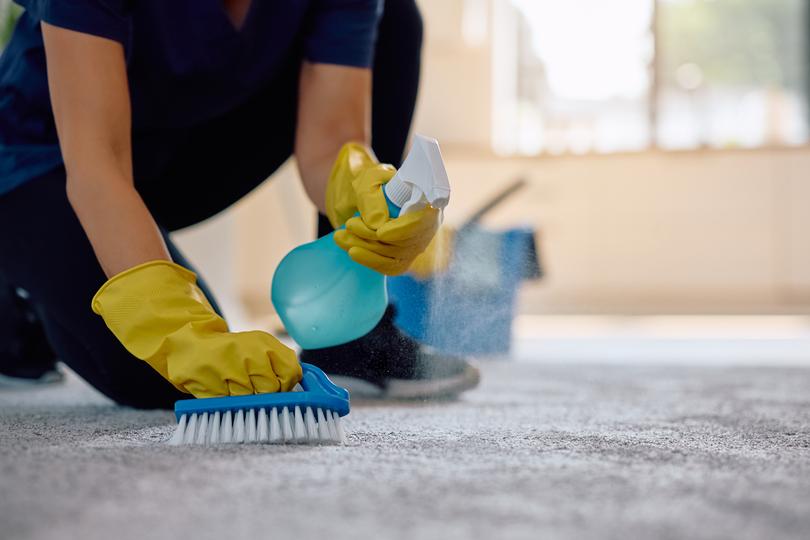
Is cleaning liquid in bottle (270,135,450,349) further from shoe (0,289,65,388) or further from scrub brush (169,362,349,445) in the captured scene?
shoe (0,289,65,388)

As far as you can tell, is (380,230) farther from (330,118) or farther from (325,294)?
(330,118)

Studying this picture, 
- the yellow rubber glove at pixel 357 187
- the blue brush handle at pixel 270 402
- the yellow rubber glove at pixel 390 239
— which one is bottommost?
the blue brush handle at pixel 270 402

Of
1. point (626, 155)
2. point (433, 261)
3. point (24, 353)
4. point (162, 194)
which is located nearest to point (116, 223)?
point (433, 261)

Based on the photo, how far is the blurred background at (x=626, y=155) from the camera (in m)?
3.35

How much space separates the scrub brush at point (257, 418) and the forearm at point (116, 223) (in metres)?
0.15

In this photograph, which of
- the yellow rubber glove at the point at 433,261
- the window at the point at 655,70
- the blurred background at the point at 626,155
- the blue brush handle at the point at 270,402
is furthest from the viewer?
the window at the point at 655,70

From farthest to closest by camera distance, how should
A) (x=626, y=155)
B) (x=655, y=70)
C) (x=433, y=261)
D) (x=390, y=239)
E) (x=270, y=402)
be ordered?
1. (x=655, y=70)
2. (x=626, y=155)
3. (x=433, y=261)
4. (x=390, y=239)
5. (x=270, y=402)

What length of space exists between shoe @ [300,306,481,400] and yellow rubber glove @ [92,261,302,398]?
188 millimetres

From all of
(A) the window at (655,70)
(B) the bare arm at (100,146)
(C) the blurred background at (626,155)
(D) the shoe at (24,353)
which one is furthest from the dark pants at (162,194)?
(A) the window at (655,70)

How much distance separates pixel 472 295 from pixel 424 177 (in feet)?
1.37

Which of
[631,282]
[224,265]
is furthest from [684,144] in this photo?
[224,265]

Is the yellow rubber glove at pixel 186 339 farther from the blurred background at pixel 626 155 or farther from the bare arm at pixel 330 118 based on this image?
the blurred background at pixel 626 155

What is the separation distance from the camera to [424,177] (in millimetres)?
639

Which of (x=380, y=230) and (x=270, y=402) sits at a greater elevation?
(x=380, y=230)
